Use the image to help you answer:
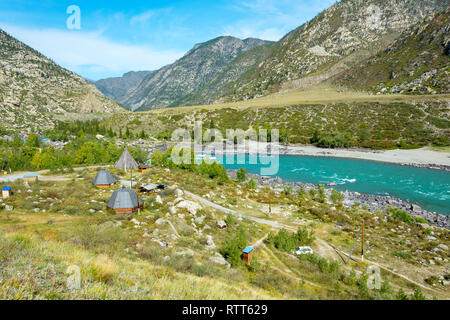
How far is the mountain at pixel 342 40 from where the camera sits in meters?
152

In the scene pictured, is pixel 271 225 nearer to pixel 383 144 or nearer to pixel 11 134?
pixel 383 144

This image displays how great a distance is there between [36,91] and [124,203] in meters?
138

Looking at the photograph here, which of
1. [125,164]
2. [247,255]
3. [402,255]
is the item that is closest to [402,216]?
[402,255]

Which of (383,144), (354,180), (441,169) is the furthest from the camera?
(383,144)

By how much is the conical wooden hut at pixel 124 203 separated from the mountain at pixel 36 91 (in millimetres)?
103204

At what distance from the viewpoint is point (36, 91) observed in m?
121

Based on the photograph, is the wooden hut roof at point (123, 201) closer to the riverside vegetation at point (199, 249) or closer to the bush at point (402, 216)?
the riverside vegetation at point (199, 249)

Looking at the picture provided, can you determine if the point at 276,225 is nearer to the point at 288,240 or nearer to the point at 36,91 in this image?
the point at 288,240

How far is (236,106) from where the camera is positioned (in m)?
120

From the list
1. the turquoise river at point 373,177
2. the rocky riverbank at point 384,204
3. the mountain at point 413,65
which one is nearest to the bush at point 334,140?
the turquoise river at point 373,177

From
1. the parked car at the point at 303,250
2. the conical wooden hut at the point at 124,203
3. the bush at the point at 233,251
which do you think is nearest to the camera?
the bush at the point at 233,251

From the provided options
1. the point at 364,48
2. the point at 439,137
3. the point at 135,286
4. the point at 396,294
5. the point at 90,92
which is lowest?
the point at 396,294

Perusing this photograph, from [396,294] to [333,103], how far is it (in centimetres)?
9758

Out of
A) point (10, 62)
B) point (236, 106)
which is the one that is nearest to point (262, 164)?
point (236, 106)
